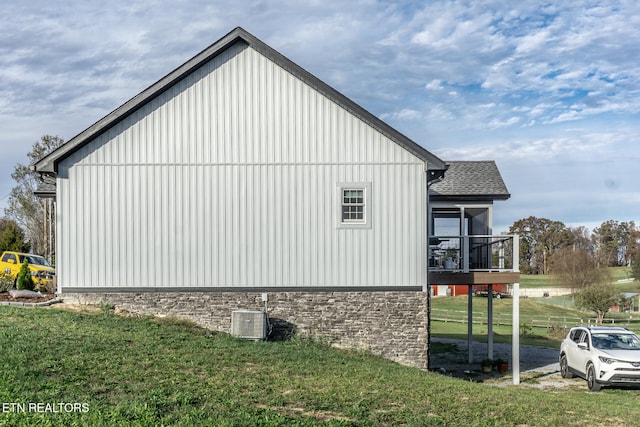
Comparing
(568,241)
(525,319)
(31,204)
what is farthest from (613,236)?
(31,204)

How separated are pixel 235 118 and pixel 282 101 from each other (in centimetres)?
137

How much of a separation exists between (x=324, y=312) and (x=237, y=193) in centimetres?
403

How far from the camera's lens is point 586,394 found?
55.1 feet

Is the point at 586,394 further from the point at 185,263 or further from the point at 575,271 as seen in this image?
the point at 575,271

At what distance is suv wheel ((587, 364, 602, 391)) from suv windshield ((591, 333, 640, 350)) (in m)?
0.67

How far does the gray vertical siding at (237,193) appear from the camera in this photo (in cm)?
1881

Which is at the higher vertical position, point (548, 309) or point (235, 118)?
point (235, 118)

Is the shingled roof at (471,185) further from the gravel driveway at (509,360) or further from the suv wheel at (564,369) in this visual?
the gravel driveway at (509,360)

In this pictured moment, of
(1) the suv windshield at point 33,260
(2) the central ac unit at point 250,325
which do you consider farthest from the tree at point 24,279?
(2) the central ac unit at point 250,325

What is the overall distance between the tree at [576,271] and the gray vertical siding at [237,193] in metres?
46.6

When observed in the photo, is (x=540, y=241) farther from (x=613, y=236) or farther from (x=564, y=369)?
(x=564, y=369)

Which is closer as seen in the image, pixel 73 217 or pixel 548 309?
pixel 73 217

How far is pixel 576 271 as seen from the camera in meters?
66.9

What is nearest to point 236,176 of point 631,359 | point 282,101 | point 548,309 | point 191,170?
point 191,170
